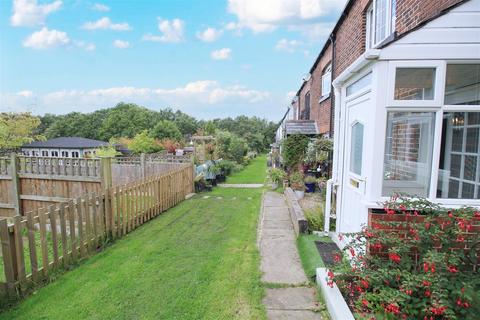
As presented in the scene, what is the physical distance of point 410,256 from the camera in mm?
3133

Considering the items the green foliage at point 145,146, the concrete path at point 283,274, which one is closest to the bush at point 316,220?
the concrete path at point 283,274

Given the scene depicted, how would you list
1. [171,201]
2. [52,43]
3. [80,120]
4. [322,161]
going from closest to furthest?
1. [171,201]
2. [322,161]
3. [52,43]
4. [80,120]

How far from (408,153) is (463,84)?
1.00 meters

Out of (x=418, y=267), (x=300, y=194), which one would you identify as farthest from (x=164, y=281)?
(x=300, y=194)

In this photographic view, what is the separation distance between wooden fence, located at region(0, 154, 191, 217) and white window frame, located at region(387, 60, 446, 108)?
568 centimetres

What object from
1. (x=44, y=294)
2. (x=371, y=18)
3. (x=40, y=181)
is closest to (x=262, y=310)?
(x=44, y=294)

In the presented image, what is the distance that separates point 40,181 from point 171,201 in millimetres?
3451

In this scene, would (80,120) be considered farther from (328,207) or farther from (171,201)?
(328,207)

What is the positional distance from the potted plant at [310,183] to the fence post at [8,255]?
806 cm

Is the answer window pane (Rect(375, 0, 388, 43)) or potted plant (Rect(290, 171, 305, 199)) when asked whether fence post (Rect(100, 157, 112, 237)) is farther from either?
window pane (Rect(375, 0, 388, 43))

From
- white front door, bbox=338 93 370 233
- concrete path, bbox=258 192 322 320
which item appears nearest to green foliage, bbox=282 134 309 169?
concrete path, bbox=258 192 322 320

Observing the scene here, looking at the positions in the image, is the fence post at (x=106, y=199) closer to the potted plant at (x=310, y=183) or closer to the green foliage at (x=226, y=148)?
the potted plant at (x=310, y=183)

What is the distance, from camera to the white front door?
3.94 m

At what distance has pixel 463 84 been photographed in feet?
10.8
